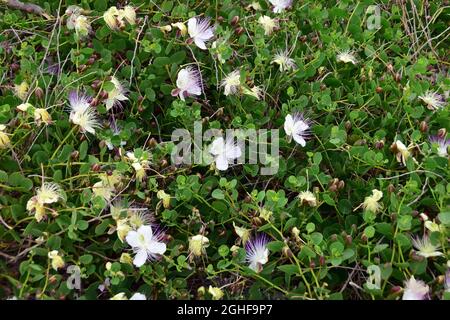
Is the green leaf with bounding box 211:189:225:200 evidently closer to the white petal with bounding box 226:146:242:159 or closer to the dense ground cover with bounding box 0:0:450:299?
the dense ground cover with bounding box 0:0:450:299

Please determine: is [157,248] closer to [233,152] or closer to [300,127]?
[233,152]

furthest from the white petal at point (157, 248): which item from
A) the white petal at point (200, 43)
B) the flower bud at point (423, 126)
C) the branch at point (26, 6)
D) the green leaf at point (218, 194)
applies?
the branch at point (26, 6)

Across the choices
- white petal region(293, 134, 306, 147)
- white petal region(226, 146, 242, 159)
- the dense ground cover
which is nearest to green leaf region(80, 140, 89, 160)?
the dense ground cover

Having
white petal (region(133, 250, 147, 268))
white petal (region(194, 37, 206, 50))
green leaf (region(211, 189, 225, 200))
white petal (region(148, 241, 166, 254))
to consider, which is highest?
white petal (region(194, 37, 206, 50))

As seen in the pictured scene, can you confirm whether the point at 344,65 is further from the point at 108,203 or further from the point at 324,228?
the point at 108,203

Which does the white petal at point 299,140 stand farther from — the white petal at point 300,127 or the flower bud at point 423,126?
the flower bud at point 423,126

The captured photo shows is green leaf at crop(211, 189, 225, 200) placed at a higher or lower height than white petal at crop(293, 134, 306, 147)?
lower

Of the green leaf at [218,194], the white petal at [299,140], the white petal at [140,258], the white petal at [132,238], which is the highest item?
the white petal at [299,140]

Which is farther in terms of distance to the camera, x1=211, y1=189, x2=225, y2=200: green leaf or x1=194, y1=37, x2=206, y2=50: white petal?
x1=194, y1=37, x2=206, y2=50: white petal

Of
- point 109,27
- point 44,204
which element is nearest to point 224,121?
point 109,27
